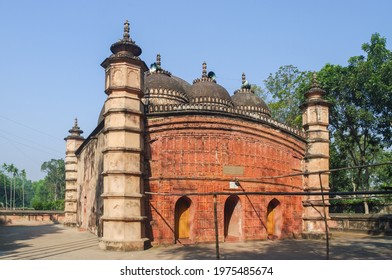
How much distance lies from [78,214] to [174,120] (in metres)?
12.4

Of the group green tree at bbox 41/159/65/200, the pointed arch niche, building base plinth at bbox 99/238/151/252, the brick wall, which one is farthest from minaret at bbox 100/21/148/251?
green tree at bbox 41/159/65/200

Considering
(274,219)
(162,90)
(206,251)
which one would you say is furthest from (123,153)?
(274,219)

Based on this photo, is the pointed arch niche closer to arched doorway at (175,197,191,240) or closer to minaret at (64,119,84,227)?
arched doorway at (175,197,191,240)

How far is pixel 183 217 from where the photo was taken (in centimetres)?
1302

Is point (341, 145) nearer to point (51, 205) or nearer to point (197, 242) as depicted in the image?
point (197, 242)

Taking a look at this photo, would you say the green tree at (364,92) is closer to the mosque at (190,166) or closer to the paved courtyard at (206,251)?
the mosque at (190,166)

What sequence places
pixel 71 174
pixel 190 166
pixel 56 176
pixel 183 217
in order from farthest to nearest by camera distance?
pixel 56 176, pixel 71 174, pixel 183 217, pixel 190 166

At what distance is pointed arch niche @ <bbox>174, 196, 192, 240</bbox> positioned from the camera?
12914 mm

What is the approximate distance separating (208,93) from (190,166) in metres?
6.11

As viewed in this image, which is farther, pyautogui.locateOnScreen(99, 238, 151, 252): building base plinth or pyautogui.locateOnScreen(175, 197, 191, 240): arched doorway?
pyautogui.locateOnScreen(175, 197, 191, 240): arched doorway

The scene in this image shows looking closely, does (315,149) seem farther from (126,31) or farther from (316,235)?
(126,31)

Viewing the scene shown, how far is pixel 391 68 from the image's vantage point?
20.2 metres

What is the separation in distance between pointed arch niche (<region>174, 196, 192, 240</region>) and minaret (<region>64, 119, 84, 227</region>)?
12.5m

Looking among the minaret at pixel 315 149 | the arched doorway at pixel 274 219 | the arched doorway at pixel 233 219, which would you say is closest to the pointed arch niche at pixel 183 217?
the arched doorway at pixel 233 219
